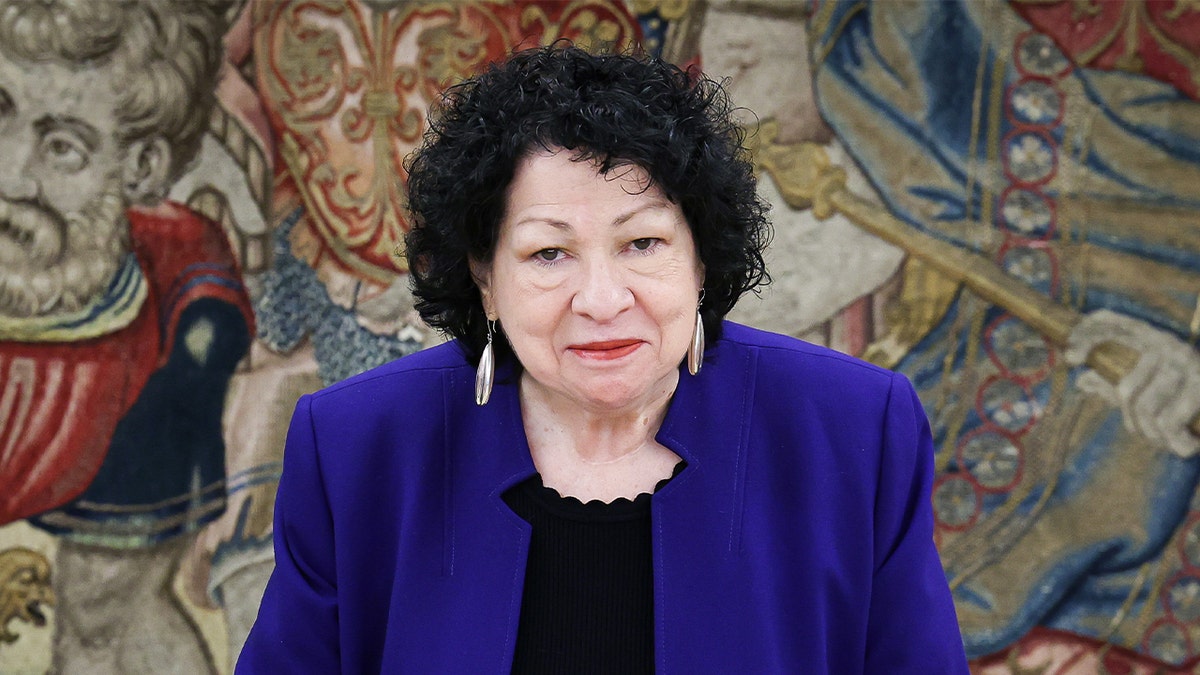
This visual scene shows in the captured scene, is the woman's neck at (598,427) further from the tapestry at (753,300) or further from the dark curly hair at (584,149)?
the tapestry at (753,300)

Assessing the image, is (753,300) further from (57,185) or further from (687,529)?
(57,185)

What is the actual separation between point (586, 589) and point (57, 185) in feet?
7.34

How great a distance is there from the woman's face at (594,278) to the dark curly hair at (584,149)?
0.10 ft

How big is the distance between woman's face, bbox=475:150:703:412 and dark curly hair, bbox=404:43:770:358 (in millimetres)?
30

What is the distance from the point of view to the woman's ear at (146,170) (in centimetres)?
Result: 338

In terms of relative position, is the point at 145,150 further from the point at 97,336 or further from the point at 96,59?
the point at 97,336

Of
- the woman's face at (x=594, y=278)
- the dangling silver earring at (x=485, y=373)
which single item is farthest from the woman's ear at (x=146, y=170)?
the woman's face at (x=594, y=278)

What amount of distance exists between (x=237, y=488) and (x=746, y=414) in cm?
201

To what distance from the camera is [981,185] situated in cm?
344

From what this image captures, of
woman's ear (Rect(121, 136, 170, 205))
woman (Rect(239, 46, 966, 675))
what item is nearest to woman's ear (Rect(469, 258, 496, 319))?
woman (Rect(239, 46, 966, 675))

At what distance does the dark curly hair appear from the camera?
175cm

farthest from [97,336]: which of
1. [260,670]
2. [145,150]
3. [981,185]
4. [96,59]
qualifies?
[981,185]

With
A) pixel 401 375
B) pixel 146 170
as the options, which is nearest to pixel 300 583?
pixel 401 375

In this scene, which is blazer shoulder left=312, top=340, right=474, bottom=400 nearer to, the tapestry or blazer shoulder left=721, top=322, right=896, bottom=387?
blazer shoulder left=721, top=322, right=896, bottom=387
